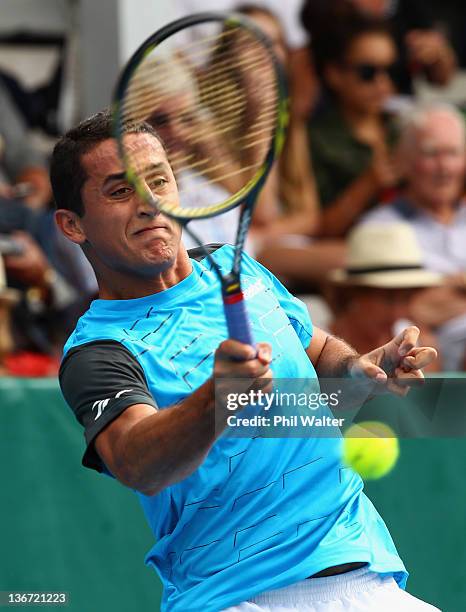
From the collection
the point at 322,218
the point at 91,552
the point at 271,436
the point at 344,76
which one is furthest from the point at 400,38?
the point at 271,436

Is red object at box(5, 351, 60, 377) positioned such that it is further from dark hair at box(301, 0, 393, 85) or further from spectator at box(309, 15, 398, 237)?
dark hair at box(301, 0, 393, 85)

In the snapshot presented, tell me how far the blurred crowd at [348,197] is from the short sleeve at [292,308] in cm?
→ 268

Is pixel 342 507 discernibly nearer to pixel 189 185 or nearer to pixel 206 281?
pixel 206 281

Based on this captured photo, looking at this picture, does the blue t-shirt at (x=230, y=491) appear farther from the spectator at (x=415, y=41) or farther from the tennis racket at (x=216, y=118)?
the spectator at (x=415, y=41)

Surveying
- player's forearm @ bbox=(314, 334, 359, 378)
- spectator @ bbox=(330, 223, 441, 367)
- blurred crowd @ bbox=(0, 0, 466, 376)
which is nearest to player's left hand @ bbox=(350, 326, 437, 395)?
player's forearm @ bbox=(314, 334, 359, 378)

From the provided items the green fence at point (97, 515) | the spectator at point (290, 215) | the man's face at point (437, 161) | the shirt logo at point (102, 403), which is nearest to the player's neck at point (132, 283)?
the shirt logo at point (102, 403)

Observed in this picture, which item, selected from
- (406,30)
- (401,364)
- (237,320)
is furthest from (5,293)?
(237,320)

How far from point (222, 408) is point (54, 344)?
14.4 feet

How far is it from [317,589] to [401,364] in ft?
1.74

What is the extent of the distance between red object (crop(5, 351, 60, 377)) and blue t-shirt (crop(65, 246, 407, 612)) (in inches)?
121

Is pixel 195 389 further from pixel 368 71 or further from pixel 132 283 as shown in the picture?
pixel 368 71

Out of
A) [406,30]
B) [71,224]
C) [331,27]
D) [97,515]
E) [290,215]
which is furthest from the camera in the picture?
[406,30]

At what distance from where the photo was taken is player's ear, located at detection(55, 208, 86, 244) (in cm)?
277

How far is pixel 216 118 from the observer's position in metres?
2.85
